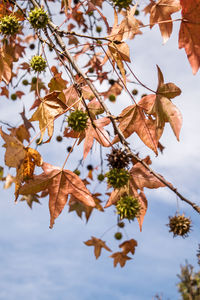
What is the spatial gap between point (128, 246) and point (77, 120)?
209 centimetres

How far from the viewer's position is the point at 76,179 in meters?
1.38

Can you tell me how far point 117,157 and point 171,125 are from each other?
256 millimetres

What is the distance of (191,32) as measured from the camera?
1428 millimetres

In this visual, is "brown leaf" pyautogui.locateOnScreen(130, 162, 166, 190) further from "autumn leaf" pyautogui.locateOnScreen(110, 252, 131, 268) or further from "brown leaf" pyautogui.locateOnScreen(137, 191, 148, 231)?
"autumn leaf" pyautogui.locateOnScreen(110, 252, 131, 268)

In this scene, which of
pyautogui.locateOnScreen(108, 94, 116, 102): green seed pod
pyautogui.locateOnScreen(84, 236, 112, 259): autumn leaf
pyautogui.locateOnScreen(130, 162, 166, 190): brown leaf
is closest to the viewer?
pyautogui.locateOnScreen(130, 162, 166, 190): brown leaf

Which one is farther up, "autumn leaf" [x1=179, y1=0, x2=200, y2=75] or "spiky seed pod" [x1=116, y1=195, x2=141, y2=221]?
"autumn leaf" [x1=179, y1=0, x2=200, y2=75]

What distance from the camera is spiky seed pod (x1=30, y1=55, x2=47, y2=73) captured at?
173cm

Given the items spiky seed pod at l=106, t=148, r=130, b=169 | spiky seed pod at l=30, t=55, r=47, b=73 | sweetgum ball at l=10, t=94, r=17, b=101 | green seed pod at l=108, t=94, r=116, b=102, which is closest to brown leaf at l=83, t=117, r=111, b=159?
spiky seed pod at l=106, t=148, r=130, b=169

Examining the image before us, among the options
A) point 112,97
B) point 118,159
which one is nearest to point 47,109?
point 118,159

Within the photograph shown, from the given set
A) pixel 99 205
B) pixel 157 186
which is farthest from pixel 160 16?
pixel 99 205

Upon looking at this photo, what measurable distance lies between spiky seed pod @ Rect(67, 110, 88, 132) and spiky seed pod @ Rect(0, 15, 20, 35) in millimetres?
652

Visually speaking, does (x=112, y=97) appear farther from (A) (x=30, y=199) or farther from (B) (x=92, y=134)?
(B) (x=92, y=134)

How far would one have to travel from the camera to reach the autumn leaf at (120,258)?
3183mm

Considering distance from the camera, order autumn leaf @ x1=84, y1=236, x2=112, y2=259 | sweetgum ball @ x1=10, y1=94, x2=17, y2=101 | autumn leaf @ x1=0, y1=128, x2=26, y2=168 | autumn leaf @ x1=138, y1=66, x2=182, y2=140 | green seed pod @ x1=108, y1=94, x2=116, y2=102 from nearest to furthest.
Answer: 1. autumn leaf @ x1=0, y1=128, x2=26, y2=168
2. autumn leaf @ x1=138, y1=66, x2=182, y2=140
3. autumn leaf @ x1=84, y1=236, x2=112, y2=259
4. green seed pod @ x1=108, y1=94, x2=116, y2=102
5. sweetgum ball @ x1=10, y1=94, x2=17, y2=101
